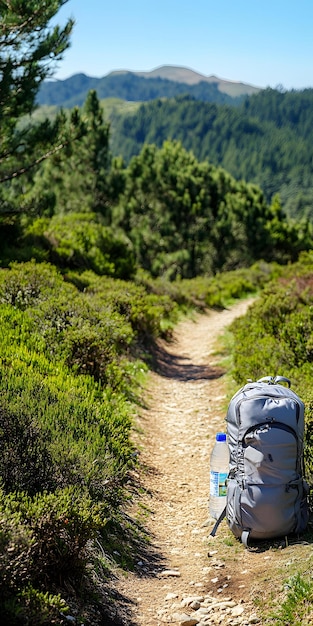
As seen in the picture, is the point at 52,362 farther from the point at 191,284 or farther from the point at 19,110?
the point at 191,284

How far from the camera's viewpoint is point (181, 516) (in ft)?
17.7

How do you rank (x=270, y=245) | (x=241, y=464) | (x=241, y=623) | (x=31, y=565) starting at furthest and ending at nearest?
(x=270, y=245), (x=241, y=464), (x=241, y=623), (x=31, y=565)

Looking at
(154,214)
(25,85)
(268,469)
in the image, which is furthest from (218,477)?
(154,214)

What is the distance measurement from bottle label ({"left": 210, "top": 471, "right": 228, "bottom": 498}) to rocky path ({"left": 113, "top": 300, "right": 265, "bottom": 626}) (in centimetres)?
26

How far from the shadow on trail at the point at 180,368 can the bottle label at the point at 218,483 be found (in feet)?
16.1

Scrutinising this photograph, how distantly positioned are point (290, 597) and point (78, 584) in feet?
3.99

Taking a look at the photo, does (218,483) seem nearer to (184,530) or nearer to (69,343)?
(184,530)

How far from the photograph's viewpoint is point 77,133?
12617 mm

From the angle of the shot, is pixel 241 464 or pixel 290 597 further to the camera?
pixel 241 464

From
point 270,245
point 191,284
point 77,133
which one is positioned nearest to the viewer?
point 77,133

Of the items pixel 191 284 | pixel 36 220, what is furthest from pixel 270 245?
pixel 36 220

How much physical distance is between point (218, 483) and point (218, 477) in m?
0.07

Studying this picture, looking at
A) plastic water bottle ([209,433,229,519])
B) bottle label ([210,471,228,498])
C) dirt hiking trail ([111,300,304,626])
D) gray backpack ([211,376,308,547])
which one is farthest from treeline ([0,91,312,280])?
gray backpack ([211,376,308,547])

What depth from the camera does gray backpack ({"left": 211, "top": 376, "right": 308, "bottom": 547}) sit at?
4250 mm
